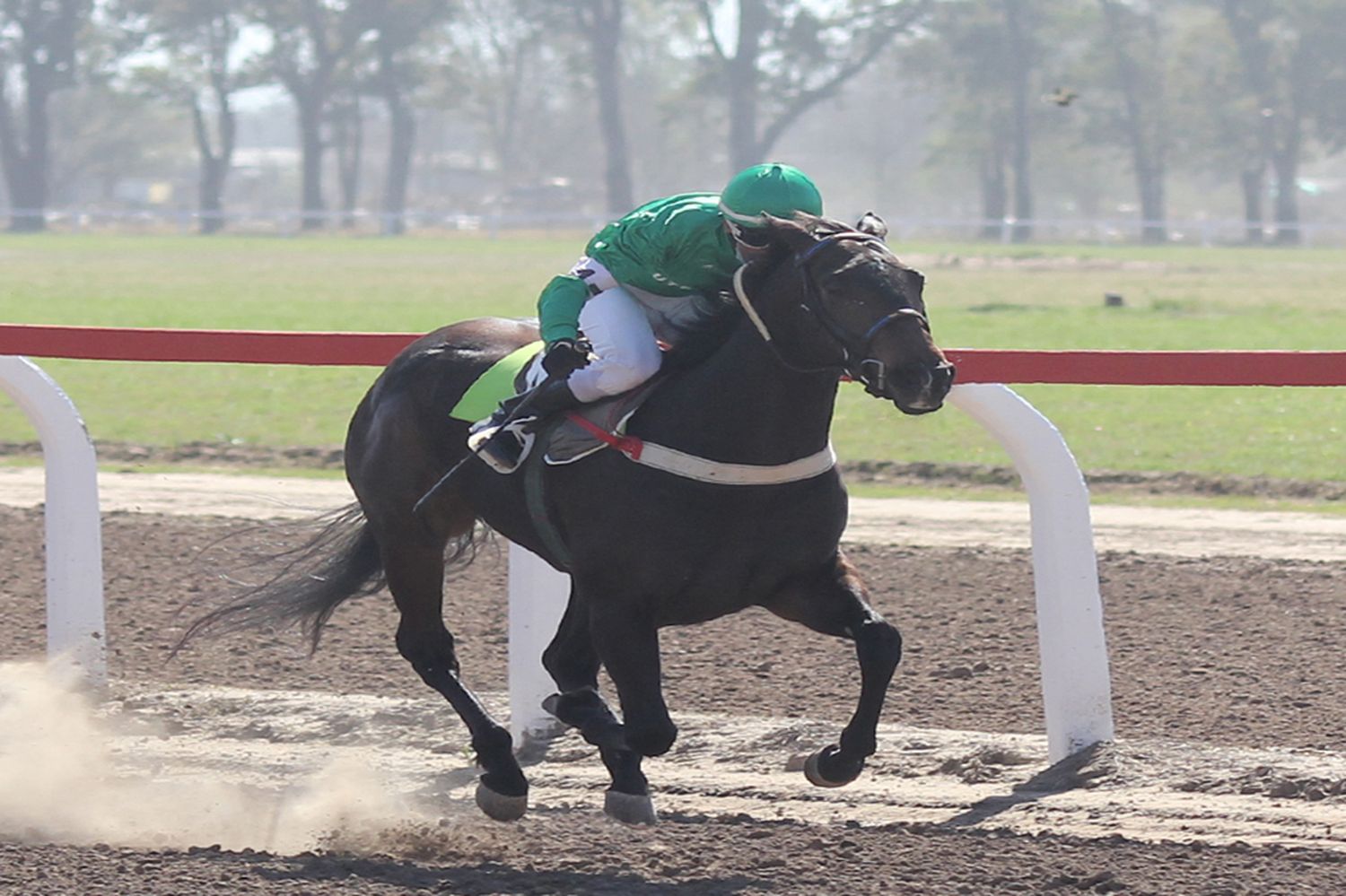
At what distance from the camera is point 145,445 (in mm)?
12555

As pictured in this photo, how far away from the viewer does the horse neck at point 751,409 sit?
14.4 feet

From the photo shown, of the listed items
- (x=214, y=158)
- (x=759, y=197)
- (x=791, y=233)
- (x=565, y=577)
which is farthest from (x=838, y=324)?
(x=214, y=158)

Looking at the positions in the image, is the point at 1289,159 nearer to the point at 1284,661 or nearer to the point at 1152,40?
the point at 1152,40

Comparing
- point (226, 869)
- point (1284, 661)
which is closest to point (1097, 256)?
point (1284, 661)

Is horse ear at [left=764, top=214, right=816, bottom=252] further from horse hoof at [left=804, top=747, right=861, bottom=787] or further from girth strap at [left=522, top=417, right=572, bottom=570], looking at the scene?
horse hoof at [left=804, top=747, right=861, bottom=787]

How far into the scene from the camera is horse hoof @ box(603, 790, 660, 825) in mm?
4582

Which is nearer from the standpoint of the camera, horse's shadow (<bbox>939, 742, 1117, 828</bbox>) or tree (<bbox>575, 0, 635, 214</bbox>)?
horse's shadow (<bbox>939, 742, 1117, 828</bbox>)

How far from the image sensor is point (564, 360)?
182 inches

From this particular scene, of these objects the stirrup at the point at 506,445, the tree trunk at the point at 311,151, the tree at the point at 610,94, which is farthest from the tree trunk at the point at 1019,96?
the stirrup at the point at 506,445

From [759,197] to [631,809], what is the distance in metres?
1.42

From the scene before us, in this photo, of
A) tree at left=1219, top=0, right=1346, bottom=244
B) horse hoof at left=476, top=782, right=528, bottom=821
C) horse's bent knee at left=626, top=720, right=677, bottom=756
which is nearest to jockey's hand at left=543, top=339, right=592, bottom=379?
horse's bent knee at left=626, top=720, right=677, bottom=756

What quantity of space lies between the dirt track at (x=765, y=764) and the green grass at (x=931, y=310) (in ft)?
15.3

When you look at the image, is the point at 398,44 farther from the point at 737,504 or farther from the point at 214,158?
the point at 737,504

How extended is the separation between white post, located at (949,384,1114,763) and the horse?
2.87 ft
